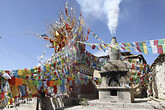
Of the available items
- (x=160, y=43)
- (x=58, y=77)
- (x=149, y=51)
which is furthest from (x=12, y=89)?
(x=160, y=43)

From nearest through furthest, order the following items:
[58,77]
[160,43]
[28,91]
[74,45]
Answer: [160,43] < [28,91] < [58,77] < [74,45]

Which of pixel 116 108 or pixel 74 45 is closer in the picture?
pixel 116 108

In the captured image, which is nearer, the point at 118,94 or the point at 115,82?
the point at 118,94

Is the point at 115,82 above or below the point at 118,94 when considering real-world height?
above

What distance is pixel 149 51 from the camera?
6520 millimetres

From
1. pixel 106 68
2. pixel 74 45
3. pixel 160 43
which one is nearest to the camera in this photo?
pixel 160 43

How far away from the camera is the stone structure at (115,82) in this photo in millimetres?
11523

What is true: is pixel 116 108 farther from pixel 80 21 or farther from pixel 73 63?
pixel 80 21

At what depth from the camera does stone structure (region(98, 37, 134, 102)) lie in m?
11.5

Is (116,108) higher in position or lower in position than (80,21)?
lower

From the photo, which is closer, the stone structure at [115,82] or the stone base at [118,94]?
the stone base at [118,94]

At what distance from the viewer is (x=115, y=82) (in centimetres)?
1271

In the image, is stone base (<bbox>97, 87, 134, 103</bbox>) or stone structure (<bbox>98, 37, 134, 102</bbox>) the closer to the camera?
stone base (<bbox>97, 87, 134, 103</bbox>)

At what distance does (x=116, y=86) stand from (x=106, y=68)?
6.42ft
